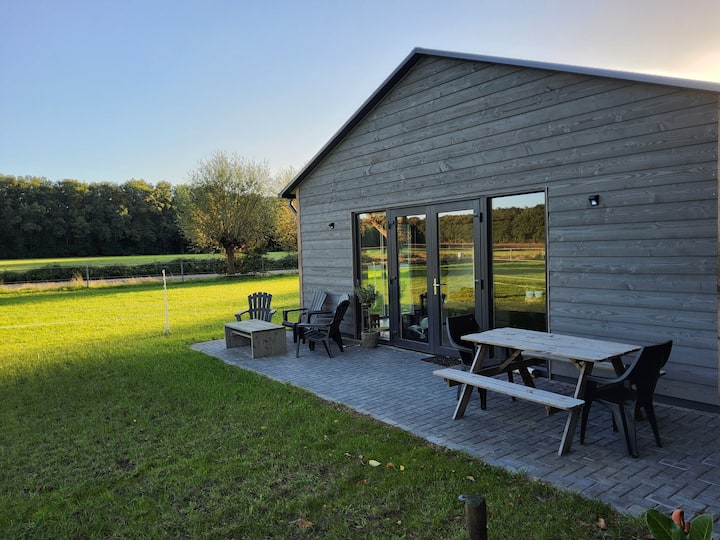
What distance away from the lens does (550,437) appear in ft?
12.5

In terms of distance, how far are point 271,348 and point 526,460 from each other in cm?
473

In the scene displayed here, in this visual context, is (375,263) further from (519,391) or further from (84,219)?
(84,219)

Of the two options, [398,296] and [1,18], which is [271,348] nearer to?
[398,296]

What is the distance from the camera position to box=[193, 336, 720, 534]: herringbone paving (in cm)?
292

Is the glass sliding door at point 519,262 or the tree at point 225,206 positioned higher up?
the tree at point 225,206

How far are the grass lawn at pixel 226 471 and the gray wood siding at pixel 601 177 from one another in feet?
8.09

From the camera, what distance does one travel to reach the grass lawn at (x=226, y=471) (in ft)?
8.66

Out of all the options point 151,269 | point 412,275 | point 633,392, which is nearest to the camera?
point 633,392

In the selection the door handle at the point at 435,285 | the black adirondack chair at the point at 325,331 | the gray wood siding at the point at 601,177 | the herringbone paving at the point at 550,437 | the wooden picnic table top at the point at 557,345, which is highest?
the gray wood siding at the point at 601,177

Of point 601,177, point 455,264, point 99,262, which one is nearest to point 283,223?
point 99,262

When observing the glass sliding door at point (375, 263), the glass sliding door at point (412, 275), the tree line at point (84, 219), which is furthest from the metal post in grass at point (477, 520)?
the tree line at point (84, 219)

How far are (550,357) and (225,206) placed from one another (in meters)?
23.9

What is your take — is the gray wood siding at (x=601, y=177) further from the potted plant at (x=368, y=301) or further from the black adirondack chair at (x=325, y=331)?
the black adirondack chair at (x=325, y=331)

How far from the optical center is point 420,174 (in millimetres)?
6887
